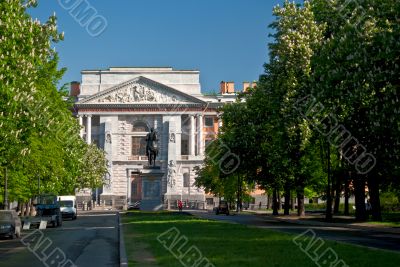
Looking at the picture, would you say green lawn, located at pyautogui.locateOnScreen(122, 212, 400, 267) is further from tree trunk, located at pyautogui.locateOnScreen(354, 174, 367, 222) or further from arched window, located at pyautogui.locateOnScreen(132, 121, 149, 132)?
arched window, located at pyautogui.locateOnScreen(132, 121, 149, 132)

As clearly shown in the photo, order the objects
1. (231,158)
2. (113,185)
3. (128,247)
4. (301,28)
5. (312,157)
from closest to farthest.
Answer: (128,247) < (301,28) < (312,157) < (231,158) < (113,185)

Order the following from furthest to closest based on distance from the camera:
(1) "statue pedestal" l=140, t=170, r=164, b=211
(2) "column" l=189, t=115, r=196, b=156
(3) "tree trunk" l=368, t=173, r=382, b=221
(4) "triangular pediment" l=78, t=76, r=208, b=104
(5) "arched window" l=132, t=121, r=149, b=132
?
(5) "arched window" l=132, t=121, r=149, b=132, (2) "column" l=189, t=115, r=196, b=156, (4) "triangular pediment" l=78, t=76, r=208, b=104, (1) "statue pedestal" l=140, t=170, r=164, b=211, (3) "tree trunk" l=368, t=173, r=382, b=221

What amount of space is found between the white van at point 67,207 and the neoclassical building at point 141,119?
60.9 meters

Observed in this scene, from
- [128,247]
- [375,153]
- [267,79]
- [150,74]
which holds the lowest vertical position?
[128,247]

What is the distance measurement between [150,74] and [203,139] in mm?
17229

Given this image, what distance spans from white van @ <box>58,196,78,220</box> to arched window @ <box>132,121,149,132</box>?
67024 mm

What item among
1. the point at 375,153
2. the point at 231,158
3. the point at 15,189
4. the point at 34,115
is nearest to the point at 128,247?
the point at 34,115

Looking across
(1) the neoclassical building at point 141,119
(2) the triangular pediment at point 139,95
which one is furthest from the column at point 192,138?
(2) the triangular pediment at point 139,95

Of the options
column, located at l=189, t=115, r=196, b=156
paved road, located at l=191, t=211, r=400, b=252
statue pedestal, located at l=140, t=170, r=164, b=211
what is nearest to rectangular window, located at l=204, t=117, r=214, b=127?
column, located at l=189, t=115, r=196, b=156

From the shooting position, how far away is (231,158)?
2525 inches

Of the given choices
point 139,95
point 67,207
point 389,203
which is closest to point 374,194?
point 67,207

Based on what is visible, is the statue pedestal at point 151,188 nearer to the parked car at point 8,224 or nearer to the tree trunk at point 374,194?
the tree trunk at point 374,194

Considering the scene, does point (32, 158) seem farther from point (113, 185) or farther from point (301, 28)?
point (113, 185)

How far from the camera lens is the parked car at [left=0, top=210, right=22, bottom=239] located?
33.8 m
